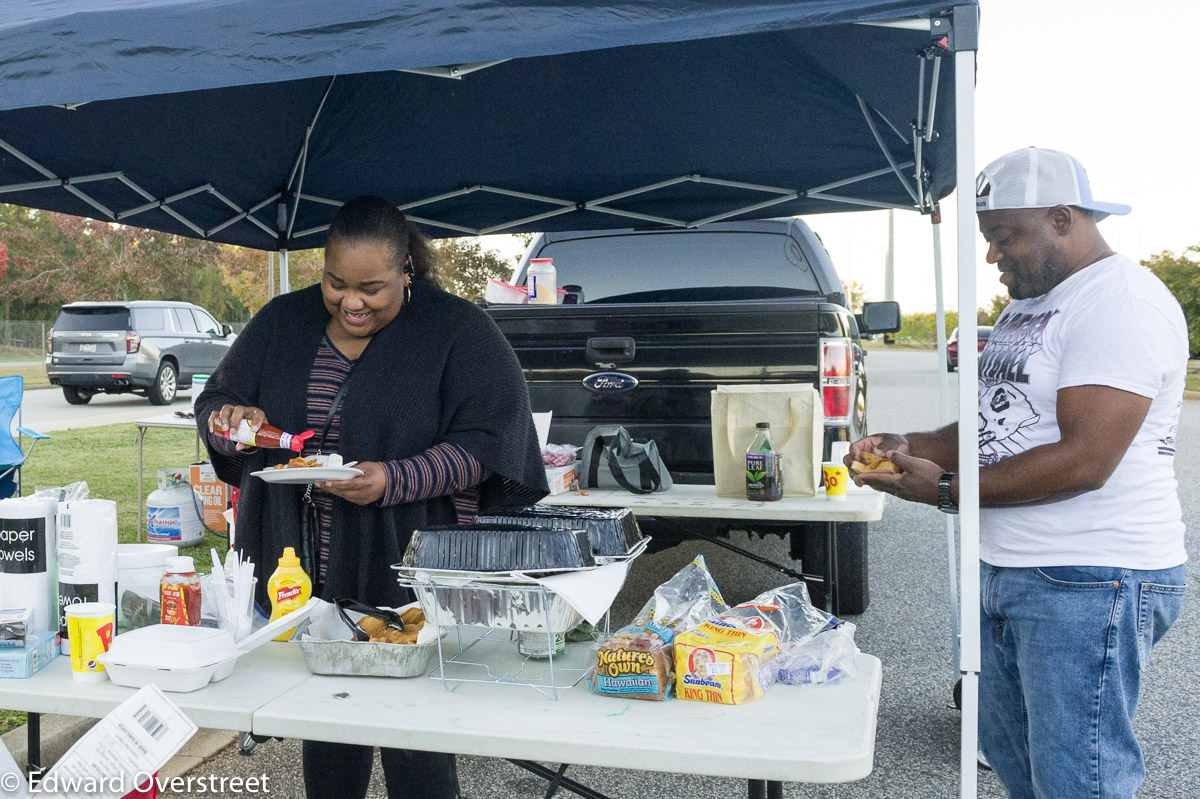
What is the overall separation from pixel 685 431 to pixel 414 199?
1845 millimetres

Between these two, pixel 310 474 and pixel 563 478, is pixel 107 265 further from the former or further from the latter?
pixel 310 474

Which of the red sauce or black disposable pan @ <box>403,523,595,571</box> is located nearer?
black disposable pan @ <box>403,523,595,571</box>

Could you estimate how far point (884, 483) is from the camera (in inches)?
90.0

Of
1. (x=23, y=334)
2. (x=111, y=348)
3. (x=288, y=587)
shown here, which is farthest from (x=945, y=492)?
(x=23, y=334)

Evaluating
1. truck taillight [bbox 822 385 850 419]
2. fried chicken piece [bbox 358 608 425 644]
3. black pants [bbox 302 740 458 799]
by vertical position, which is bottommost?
black pants [bbox 302 740 458 799]

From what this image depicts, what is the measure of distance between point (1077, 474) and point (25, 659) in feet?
7.15

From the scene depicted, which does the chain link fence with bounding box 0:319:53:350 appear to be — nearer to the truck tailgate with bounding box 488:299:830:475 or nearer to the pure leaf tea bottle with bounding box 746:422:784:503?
the truck tailgate with bounding box 488:299:830:475

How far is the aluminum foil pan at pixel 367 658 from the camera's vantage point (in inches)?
75.8

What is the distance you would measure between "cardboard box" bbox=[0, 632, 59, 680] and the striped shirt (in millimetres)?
684

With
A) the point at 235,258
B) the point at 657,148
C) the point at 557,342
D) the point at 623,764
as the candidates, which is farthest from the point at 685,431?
the point at 235,258

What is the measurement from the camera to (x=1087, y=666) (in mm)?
2020

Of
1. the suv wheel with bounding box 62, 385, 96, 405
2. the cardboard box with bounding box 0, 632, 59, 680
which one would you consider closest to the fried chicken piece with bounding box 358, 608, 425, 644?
the cardboard box with bounding box 0, 632, 59, 680

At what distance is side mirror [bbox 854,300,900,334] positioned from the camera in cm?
539

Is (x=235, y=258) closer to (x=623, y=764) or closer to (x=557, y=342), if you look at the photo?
(x=557, y=342)
